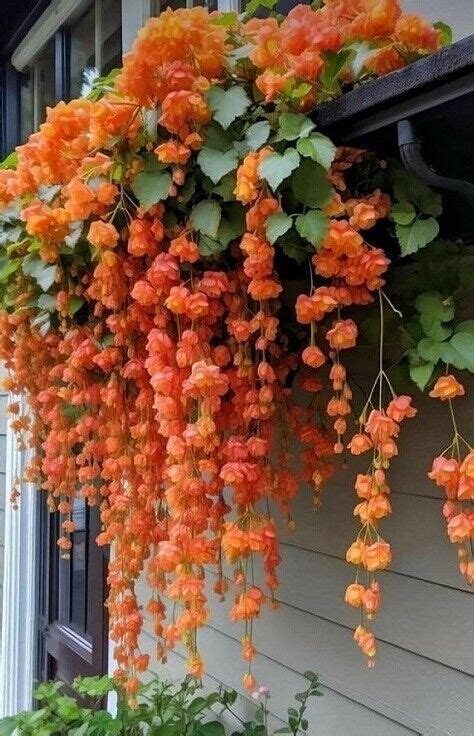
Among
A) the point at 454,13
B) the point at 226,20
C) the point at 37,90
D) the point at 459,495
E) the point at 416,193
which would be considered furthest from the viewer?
the point at 37,90

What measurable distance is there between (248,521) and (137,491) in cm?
33

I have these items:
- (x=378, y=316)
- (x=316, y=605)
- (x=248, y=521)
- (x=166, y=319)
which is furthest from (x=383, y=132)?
(x=316, y=605)

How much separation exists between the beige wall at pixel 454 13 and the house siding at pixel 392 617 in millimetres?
618

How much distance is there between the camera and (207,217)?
0.98m

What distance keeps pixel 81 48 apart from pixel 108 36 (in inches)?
11.1

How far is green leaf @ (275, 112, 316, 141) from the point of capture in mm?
894

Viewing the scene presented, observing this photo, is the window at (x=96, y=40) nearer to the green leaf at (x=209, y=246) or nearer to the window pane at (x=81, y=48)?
the window pane at (x=81, y=48)

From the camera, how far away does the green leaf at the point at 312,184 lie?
89 cm

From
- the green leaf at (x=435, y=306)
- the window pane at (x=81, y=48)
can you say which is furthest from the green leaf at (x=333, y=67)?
the window pane at (x=81, y=48)

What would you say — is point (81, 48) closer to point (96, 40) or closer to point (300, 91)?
point (96, 40)

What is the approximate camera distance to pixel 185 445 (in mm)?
992

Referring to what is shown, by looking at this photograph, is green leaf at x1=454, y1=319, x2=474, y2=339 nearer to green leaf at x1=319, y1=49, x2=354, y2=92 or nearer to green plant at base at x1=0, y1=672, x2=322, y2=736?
green leaf at x1=319, y1=49, x2=354, y2=92

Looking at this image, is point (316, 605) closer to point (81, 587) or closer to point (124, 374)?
point (124, 374)

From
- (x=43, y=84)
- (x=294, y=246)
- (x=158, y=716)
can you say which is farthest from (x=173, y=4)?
(x=158, y=716)
